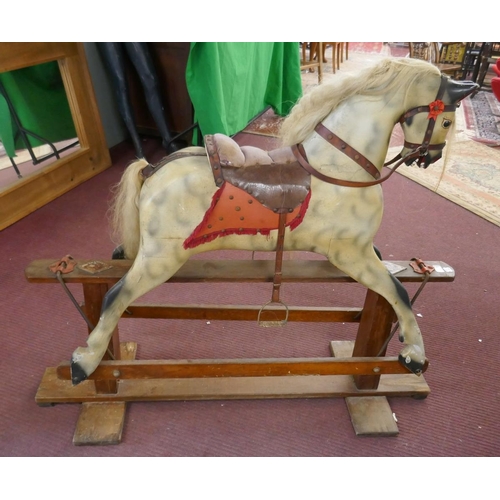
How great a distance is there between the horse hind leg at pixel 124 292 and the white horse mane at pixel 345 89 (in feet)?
1.41

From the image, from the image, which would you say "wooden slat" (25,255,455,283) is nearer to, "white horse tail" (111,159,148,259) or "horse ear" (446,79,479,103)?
"white horse tail" (111,159,148,259)

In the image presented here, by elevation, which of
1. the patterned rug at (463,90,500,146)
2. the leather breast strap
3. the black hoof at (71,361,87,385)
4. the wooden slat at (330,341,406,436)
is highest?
the leather breast strap

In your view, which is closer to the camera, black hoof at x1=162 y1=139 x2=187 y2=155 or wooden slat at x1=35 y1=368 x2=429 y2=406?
wooden slat at x1=35 y1=368 x2=429 y2=406

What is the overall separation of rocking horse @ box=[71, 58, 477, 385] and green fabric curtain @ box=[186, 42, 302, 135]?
1.52m

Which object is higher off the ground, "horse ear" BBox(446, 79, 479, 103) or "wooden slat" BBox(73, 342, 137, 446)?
"horse ear" BBox(446, 79, 479, 103)

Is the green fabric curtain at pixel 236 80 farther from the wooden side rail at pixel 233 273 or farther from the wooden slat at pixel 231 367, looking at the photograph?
the wooden slat at pixel 231 367

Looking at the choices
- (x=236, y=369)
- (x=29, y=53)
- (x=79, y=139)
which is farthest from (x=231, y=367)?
(x=79, y=139)

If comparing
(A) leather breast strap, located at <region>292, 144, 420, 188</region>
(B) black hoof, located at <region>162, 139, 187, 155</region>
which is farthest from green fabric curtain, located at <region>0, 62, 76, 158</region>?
(A) leather breast strap, located at <region>292, 144, 420, 188</region>

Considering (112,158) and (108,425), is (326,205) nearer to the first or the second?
(108,425)

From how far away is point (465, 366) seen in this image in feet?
5.39

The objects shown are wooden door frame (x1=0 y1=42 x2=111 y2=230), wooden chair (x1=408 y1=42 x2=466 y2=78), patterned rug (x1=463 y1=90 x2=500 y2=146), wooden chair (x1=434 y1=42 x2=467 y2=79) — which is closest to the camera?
wooden door frame (x1=0 y1=42 x2=111 y2=230)

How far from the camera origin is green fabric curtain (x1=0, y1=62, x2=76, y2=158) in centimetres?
227

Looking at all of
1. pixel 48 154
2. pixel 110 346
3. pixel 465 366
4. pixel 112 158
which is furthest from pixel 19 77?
pixel 465 366

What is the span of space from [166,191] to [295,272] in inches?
17.9
